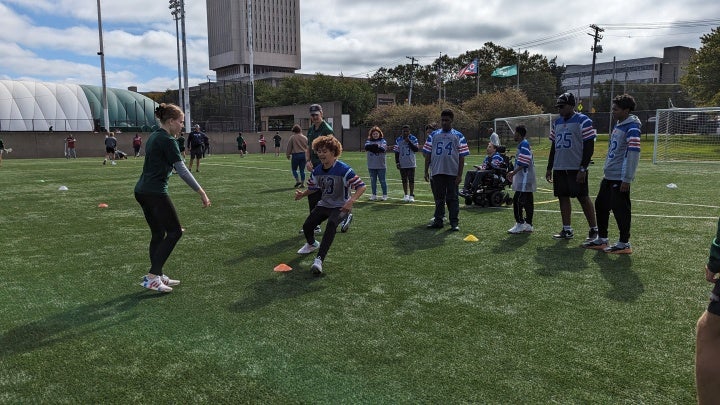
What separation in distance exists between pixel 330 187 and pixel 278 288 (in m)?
1.42

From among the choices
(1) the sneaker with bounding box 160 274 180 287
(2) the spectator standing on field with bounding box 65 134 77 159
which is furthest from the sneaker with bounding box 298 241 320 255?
(2) the spectator standing on field with bounding box 65 134 77 159

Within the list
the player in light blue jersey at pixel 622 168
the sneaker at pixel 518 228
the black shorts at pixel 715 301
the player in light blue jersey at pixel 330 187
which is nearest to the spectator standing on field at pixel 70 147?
the player in light blue jersey at pixel 330 187

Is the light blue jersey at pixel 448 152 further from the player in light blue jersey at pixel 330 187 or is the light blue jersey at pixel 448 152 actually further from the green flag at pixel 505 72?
the green flag at pixel 505 72

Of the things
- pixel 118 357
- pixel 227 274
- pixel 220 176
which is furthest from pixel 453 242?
pixel 220 176

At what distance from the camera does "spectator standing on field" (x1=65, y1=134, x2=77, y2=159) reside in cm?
3278

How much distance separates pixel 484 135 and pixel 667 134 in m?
20.3

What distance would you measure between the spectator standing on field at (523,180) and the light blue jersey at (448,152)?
33.9 inches

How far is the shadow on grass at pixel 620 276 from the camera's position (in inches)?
188

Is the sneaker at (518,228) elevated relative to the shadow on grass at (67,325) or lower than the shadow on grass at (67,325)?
elevated

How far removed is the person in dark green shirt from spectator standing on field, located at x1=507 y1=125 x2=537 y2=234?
5.02 metres

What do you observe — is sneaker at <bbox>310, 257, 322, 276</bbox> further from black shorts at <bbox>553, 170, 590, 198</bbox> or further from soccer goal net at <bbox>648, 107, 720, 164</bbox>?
soccer goal net at <bbox>648, 107, 720, 164</bbox>

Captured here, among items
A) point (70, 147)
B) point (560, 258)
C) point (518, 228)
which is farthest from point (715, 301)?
point (70, 147)

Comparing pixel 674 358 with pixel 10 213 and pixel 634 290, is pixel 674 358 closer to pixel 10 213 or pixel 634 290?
pixel 634 290

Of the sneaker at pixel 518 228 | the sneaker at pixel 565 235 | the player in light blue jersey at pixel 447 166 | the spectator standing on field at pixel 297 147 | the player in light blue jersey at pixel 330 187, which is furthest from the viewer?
the spectator standing on field at pixel 297 147
